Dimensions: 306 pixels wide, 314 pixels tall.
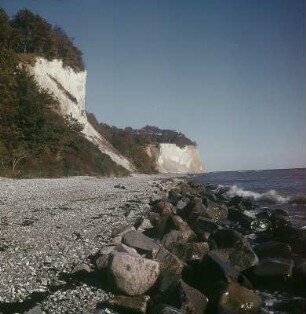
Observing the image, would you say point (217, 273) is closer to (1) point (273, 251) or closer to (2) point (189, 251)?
(2) point (189, 251)

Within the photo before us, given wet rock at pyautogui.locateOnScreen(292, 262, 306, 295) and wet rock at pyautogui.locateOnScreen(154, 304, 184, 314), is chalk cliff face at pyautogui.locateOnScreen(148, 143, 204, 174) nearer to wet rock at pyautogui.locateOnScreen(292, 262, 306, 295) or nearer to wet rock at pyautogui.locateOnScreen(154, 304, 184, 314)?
wet rock at pyautogui.locateOnScreen(292, 262, 306, 295)

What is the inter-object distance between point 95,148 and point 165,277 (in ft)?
151

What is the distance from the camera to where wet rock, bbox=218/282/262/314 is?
7.23 m

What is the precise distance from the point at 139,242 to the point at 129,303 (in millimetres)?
3202

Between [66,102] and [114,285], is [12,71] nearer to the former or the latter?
[66,102]

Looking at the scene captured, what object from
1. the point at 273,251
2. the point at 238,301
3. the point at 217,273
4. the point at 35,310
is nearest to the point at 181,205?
the point at 273,251

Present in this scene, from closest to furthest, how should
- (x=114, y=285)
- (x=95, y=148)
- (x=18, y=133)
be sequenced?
(x=114, y=285) < (x=18, y=133) < (x=95, y=148)

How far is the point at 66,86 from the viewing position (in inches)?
2286

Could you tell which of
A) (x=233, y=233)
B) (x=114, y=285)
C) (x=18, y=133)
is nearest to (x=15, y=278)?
(x=114, y=285)

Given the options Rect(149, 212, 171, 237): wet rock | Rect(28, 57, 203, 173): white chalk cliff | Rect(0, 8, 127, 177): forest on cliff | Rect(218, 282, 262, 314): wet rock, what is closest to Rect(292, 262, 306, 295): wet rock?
Rect(218, 282, 262, 314): wet rock

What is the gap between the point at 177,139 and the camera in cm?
12600

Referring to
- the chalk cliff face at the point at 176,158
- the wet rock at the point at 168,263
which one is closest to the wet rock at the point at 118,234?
the wet rock at the point at 168,263

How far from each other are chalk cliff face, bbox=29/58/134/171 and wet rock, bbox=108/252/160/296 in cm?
4334

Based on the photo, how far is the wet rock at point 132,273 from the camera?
7781mm
